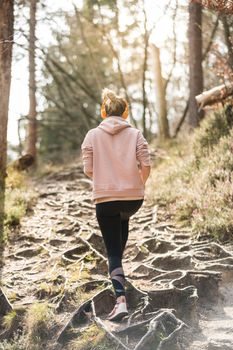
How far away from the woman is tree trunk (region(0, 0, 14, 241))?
4.32 meters

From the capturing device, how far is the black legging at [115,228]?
4914mm

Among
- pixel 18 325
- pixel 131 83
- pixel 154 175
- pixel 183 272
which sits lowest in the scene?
pixel 18 325

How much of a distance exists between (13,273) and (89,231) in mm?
1762

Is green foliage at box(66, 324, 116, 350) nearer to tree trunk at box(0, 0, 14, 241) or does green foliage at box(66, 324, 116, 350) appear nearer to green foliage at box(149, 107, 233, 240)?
green foliage at box(149, 107, 233, 240)

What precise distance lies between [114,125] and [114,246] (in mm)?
1265

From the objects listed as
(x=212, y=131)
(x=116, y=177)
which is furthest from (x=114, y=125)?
(x=212, y=131)

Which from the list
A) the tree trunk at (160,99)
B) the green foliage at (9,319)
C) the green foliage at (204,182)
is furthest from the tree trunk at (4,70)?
the tree trunk at (160,99)

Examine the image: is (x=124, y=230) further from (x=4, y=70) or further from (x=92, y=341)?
(x=4, y=70)

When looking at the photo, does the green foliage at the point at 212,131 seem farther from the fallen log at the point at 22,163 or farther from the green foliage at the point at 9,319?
the green foliage at the point at 9,319

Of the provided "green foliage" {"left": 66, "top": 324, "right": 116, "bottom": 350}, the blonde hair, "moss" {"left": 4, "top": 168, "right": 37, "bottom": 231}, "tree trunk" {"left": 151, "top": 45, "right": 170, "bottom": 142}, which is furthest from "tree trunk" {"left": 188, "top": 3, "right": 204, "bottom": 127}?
"green foliage" {"left": 66, "top": 324, "right": 116, "bottom": 350}

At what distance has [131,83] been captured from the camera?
1064 inches

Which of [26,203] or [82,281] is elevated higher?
[26,203]

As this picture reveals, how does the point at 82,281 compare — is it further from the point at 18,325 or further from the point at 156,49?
the point at 156,49

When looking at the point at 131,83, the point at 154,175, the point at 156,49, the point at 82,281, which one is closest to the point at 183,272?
the point at 82,281
